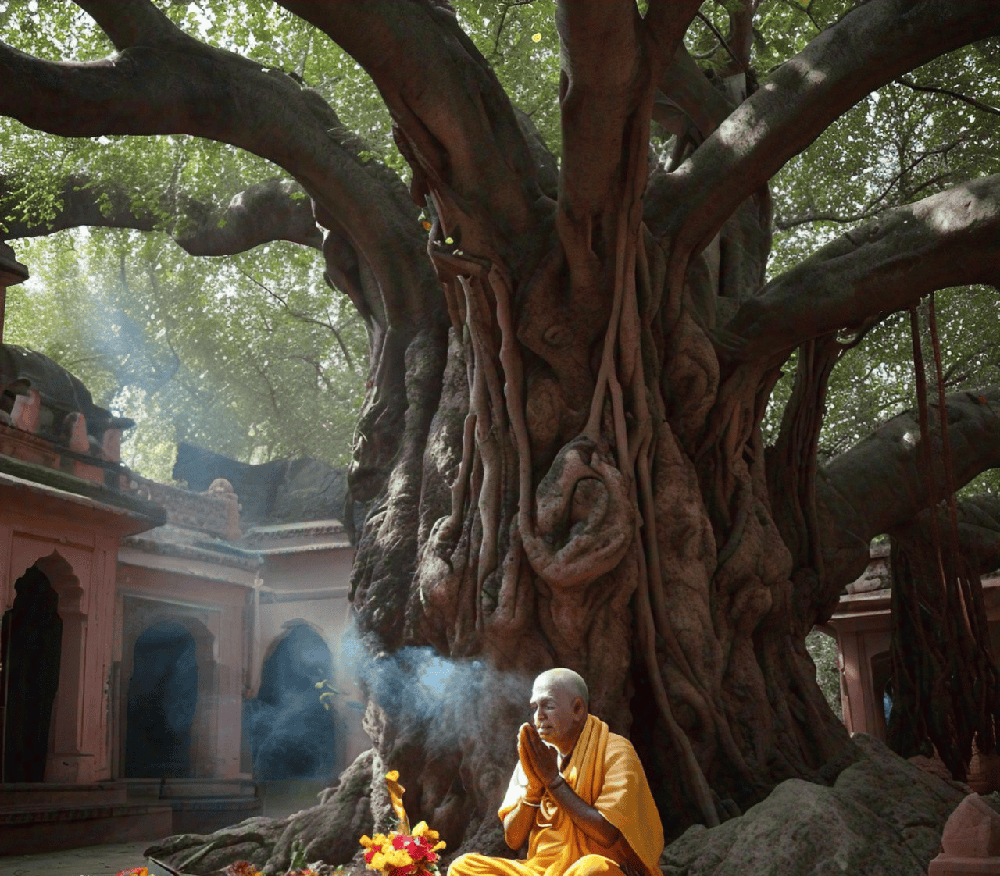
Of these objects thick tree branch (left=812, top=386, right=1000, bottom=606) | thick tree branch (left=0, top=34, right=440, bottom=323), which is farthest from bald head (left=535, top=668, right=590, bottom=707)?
thick tree branch (left=812, top=386, right=1000, bottom=606)

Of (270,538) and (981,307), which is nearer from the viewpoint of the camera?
(981,307)

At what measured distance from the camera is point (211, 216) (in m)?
9.46

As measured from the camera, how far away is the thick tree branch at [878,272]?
247 inches

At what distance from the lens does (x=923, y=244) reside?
6422mm

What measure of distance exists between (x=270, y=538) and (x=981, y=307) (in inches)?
429

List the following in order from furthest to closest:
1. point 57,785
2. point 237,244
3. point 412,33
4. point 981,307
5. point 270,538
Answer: point 270,538 → point 981,307 → point 57,785 → point 237,244 → point 412,33

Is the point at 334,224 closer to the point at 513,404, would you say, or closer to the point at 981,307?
the point at 513,404

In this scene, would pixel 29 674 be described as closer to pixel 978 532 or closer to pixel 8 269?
pixel 8 269

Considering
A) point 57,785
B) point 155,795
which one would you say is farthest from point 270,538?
point 57,785

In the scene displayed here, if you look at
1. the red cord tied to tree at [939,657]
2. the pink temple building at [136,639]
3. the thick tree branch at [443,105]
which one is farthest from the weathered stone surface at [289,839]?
the red cord tied to tree at [939,657]

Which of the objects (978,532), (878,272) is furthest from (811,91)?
(978,532)

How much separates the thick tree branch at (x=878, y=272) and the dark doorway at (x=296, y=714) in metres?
12.6

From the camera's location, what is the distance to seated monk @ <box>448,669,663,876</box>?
3.92 metres

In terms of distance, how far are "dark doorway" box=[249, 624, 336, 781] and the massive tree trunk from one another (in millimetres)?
11711
